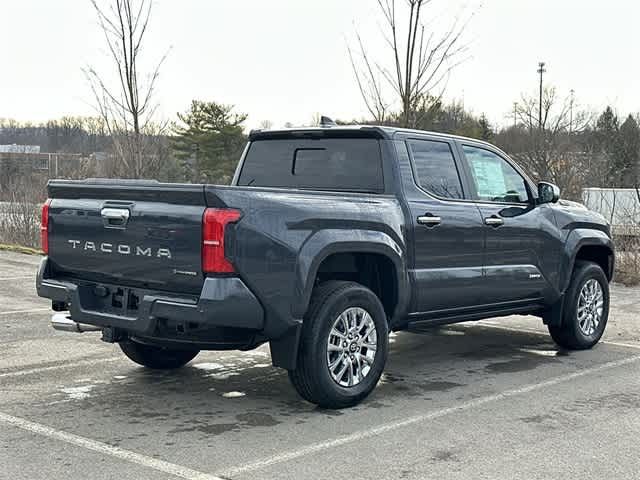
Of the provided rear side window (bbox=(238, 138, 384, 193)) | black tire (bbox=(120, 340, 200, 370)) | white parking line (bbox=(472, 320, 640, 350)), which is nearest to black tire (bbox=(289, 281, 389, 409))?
rear side window (bbox=(238, 138, 384, 193))

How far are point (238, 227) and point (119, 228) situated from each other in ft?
2.98

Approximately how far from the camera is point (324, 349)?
227 inches

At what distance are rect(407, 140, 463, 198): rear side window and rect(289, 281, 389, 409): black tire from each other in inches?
48.0

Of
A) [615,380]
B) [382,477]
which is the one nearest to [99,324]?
[382,477]

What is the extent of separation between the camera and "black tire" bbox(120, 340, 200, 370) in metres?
7.02

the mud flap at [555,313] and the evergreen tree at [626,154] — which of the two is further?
the evergreen tree at [626,154]

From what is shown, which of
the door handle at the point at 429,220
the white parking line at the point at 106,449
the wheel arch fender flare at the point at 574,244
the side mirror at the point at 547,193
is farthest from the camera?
the wheel arch fender flare at the point at 574,244

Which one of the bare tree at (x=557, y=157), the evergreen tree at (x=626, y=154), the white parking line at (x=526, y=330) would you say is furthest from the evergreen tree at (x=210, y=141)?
the white parking line at (x=526, y=330)

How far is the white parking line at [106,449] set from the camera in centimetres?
452

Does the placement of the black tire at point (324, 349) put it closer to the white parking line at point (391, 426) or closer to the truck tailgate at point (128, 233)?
the white parking line at point (391, 426)

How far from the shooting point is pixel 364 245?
6070 millimetres

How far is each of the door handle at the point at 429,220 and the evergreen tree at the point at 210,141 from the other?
4740cm

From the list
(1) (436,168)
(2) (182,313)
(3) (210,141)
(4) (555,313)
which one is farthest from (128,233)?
(3) (210,141)

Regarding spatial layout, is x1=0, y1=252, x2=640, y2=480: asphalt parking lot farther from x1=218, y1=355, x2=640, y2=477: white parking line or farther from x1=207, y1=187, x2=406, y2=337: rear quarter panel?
x1=207, y1=187, x2=406, y2=337: rear quarter panel
